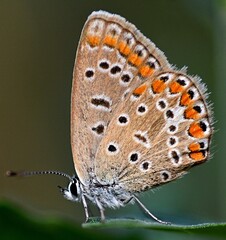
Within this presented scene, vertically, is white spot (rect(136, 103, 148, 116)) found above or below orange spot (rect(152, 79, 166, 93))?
below

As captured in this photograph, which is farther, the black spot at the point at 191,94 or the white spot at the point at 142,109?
the white spot at the point at 142,109

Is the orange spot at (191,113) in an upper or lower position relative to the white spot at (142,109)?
lower

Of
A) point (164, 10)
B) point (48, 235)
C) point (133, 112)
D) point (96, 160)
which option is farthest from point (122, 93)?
point (164, 10)

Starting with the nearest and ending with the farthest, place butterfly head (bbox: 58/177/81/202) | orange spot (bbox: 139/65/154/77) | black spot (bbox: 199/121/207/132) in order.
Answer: black spot (bbox: 199/121/207/132) → orange spot (bbox: 139/65/154/77) → butterfly head (bbox: 58/177/81/202)

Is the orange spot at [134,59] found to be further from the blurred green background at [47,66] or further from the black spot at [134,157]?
the blurred green background at [47,66]

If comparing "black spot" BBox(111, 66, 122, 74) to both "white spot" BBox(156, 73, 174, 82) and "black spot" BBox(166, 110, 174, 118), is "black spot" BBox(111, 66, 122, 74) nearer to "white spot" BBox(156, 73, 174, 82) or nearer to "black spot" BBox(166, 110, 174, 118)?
"white spot" BBox(156, 73, 174, 82)

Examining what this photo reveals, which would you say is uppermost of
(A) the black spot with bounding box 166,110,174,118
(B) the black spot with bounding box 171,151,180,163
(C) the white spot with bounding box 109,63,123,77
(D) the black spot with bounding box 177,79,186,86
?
(C) the white spot with bounding box 109,63,123,77

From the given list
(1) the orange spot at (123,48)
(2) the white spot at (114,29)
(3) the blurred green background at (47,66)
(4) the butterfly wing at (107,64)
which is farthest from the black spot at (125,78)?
(3) the blurred green background at (47,66)

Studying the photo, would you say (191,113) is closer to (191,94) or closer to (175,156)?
(191,94)

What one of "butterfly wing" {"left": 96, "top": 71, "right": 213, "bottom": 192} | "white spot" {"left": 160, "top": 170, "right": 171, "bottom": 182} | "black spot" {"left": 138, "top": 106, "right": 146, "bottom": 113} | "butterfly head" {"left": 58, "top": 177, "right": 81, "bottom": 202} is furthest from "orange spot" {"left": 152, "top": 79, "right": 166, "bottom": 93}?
"butterfly head" {"left": 58, "top": 177, "right": 81, "bottom": 202}
